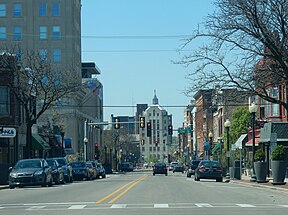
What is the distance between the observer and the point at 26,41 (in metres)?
92.8

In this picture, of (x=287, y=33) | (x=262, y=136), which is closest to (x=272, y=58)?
(x=287, y=33)

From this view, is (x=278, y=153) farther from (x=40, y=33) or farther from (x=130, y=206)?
(x=40, y=33)

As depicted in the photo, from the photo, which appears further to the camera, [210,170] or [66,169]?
[66,169]

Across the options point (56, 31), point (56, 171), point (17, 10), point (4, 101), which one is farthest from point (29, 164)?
point (17, 10)

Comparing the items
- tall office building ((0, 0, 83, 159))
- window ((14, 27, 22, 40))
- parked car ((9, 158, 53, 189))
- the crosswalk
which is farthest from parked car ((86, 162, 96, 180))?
window ((14, 27, 22, 40))

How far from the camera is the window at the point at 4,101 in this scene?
169 ft

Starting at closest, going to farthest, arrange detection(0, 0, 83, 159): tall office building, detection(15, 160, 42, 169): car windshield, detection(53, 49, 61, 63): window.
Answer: detection(15, 160, 42, 169): car windshield, detection(0, 0, 83, 159): tall office building, detection(53, 49, 61, 63): window

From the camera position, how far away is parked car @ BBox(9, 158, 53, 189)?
114 feet

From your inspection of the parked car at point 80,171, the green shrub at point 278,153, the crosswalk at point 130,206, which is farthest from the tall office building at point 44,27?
the crosswalk at point 130,206

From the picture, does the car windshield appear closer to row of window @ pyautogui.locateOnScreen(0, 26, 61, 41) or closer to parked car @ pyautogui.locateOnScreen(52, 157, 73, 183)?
parked car @ pyautogui.locateOnScreen(52, 157, 73, 183)

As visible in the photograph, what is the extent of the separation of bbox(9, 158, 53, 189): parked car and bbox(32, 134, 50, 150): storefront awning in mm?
24549

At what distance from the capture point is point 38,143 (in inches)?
2399

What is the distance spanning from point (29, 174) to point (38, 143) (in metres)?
26.4

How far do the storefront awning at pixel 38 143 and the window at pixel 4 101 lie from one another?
8912 millimetres
